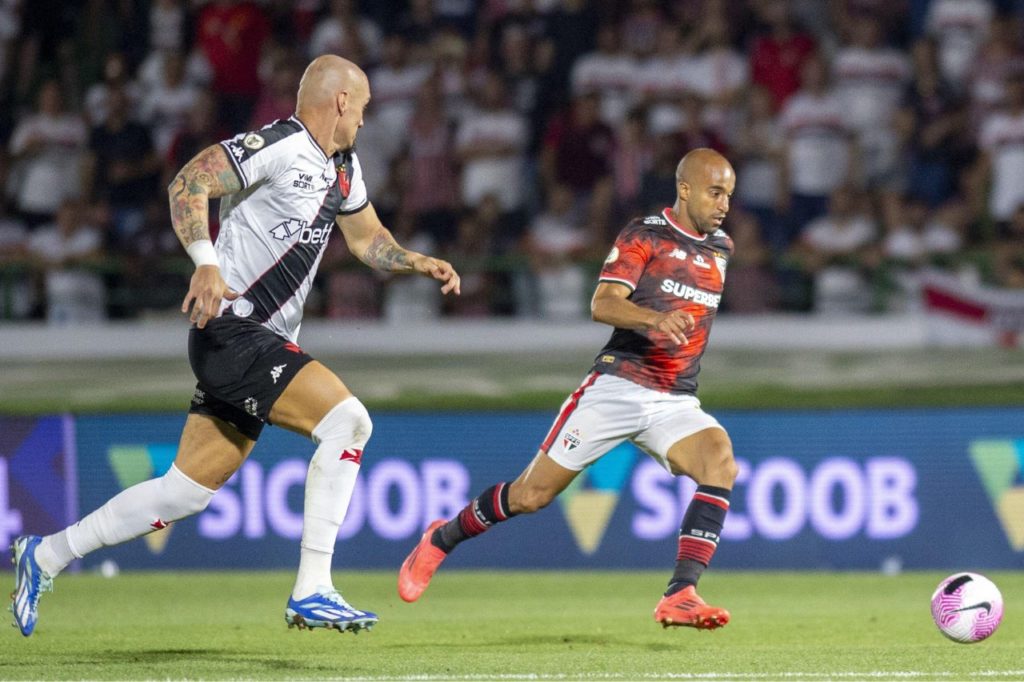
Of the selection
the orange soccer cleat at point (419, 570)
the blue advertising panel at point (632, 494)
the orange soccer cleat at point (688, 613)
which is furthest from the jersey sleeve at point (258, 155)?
the blue advertising panel at point (632, 494)

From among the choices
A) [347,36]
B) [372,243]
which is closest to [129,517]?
[372,243]

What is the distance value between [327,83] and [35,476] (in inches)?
218

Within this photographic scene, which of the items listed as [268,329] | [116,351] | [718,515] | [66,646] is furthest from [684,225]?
[116,351]

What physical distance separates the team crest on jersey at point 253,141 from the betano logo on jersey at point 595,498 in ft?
16.9

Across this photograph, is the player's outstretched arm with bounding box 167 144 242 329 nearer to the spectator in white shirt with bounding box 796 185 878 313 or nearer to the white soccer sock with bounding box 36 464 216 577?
the white soccer sock with bounding box 36 464 216 577

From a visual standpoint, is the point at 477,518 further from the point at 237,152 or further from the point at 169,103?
the point at 169,103

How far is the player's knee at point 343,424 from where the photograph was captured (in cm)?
646

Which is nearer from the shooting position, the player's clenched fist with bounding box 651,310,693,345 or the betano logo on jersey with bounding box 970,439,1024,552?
the player's clenched fist with bounding box 651,310,693,345

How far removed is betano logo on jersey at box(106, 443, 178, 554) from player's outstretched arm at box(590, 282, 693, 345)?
16.4ft

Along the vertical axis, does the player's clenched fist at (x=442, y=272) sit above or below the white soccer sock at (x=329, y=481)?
above

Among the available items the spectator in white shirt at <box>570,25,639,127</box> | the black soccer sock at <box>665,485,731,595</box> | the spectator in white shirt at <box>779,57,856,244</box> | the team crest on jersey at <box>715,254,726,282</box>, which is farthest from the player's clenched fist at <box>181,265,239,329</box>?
the spectator in white shirt at <box>570,25,639,127</box>

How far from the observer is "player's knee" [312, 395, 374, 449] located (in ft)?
21.2

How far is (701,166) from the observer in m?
7.36

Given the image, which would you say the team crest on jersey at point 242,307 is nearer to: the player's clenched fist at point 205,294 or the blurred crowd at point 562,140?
the player's clenched fist at point 205,294
